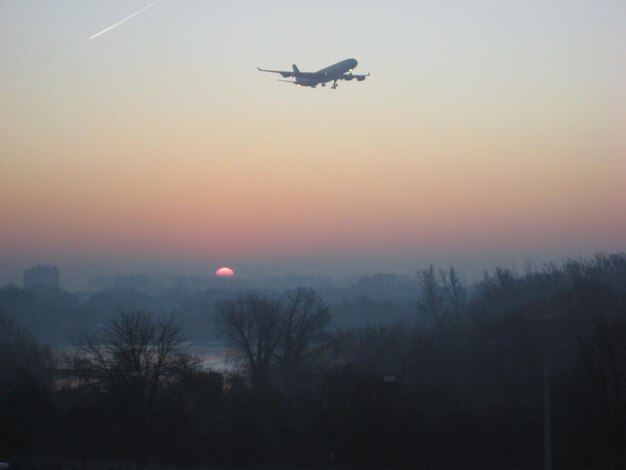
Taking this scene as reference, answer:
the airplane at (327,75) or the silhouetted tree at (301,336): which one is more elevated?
→ the airplane at (327,75)

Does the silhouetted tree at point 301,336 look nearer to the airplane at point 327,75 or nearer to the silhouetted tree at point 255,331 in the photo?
the silhouetted tree at point 255,331

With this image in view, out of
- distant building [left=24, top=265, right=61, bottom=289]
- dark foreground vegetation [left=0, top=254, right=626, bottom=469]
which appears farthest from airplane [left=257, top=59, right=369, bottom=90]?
distant building [left=24, top=265, right=61, bottom=289]

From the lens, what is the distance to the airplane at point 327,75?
141 ft

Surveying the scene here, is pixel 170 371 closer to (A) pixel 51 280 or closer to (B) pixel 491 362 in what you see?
(B) pixel 491 362

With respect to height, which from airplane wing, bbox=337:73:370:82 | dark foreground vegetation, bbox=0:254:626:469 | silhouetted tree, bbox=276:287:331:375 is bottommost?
dark foreground vegetation, bbox=0:254:626:469

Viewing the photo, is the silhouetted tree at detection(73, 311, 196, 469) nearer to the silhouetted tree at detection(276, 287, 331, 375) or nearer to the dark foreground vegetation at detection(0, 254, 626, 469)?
the dark foreground vegetation at detection(0, 254, 626, 469)

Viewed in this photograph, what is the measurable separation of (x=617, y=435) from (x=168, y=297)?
66922 mm

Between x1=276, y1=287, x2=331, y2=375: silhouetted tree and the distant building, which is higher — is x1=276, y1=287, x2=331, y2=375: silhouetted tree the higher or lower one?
the lower one

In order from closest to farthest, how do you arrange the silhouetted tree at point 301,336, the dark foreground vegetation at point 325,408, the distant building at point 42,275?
the dark foreground vegetation at point 325,408 < the silhouetted tree at point 301,336 < the distant building at point 42,275

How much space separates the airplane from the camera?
141 feet

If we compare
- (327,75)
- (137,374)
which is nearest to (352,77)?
(327,75)

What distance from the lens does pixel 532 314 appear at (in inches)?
1467

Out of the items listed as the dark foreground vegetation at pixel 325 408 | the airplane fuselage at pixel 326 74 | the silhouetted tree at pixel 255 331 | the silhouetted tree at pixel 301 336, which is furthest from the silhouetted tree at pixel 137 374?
the airplane fuselage at pixel 326 74

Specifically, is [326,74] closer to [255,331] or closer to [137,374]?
[255,331]
